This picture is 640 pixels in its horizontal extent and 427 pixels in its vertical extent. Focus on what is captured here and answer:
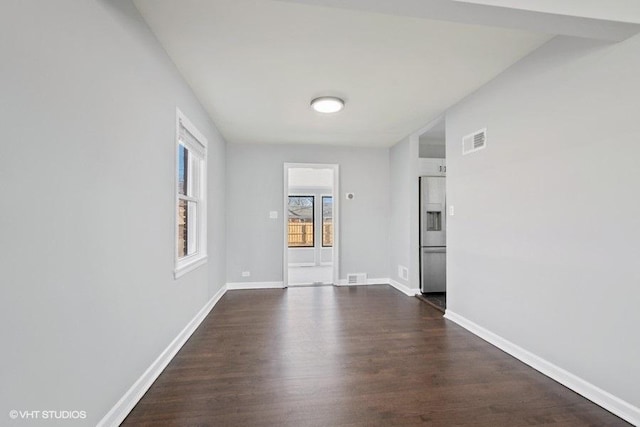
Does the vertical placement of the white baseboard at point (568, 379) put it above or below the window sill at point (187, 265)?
below

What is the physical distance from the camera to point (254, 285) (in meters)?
5.20

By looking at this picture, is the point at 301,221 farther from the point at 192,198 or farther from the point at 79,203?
the point at 79,203

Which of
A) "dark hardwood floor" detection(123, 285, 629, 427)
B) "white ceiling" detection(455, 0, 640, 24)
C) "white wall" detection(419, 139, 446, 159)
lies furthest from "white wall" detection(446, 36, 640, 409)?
"white wall" detection(419, 139, 446, 159)

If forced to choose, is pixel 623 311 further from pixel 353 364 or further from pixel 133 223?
pixel 133 223

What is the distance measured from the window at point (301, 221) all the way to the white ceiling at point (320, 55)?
425cm

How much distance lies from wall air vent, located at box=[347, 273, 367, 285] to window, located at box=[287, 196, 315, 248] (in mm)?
2829

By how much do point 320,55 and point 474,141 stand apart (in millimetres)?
1832

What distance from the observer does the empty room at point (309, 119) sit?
4.10 ft

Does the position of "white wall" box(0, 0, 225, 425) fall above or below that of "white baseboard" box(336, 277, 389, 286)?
above

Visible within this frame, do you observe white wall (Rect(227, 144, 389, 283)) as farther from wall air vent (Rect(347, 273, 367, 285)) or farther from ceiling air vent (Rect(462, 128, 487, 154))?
ceiling air vent (Rect(462, 128, 487, 154))

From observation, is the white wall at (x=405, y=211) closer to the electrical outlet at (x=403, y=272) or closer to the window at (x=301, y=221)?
the electrical outlet at (x=403, y=272)

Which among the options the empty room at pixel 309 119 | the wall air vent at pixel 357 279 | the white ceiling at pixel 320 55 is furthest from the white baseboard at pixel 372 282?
the white ceiling at pixel 320 55

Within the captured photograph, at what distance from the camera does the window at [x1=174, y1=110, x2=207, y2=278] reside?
3087 mm

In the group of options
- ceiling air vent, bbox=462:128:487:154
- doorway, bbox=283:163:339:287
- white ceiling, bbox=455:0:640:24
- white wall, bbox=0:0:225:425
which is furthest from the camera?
doorway, bbox=283:163:339:287
